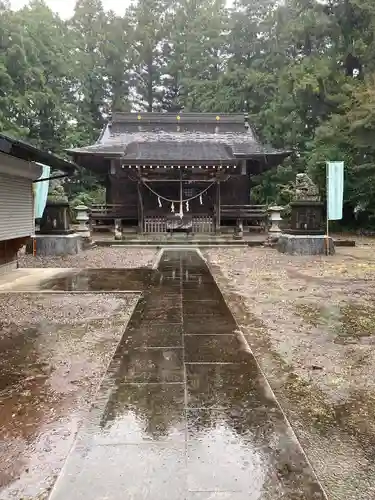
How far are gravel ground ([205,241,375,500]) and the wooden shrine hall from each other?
9.74 m

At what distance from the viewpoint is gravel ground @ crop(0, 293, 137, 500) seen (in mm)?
2141

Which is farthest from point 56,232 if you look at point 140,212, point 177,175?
point 177,175

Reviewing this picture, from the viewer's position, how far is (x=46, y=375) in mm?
3334

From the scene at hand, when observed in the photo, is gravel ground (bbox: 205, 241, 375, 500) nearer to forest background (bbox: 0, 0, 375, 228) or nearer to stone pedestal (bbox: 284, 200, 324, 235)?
stone pedestal (bbox: 284, 200, 324, 235)

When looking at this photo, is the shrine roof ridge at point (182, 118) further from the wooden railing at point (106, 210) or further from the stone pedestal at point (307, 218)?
the stone pedestal at point (307, 218)

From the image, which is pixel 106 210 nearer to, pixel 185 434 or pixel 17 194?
pixel 17 194

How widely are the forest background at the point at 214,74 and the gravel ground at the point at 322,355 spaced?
11123mm

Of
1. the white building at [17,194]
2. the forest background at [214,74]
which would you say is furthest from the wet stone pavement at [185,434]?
the forest background at [214,74]

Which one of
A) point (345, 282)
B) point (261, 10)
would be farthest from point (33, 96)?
point (345, 282)

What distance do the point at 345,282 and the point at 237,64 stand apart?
26895 mm

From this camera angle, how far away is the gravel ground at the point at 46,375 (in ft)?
7.02

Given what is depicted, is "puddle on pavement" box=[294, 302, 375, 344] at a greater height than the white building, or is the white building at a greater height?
the white building

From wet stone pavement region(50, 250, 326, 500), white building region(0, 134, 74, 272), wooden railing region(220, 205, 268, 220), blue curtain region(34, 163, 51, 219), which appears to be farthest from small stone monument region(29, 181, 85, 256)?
wet stone pavement region(50, 250, 326, 500)

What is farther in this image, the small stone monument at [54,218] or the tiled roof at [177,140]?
the tiled roof at [177,140]
